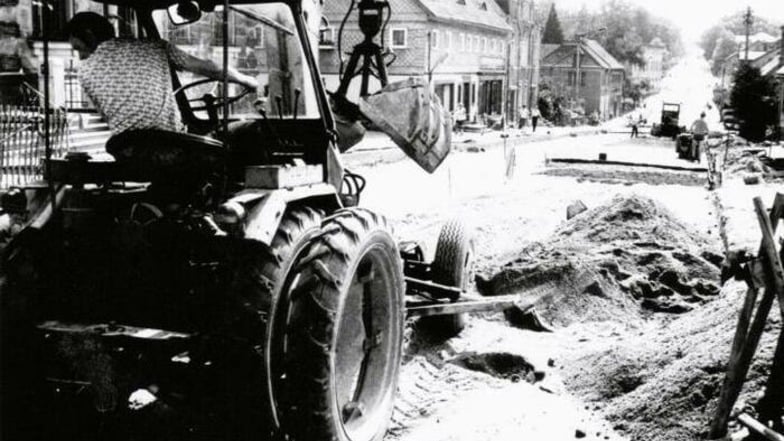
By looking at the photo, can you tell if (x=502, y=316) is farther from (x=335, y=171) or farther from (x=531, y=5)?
(x=531, y=5)

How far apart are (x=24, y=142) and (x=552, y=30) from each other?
4006 inches

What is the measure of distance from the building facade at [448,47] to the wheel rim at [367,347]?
114 ft

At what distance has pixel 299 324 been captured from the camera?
4.12 m

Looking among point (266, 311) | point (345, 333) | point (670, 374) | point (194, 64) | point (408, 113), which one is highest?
point (194, 64)

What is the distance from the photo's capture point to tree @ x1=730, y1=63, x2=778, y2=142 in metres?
44.8

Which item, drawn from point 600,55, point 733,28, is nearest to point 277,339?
point 600,55

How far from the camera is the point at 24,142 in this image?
47.1ft

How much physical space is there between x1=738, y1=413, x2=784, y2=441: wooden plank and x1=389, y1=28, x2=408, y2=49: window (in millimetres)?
45080

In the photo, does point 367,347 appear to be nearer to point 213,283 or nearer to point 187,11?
point 213,283

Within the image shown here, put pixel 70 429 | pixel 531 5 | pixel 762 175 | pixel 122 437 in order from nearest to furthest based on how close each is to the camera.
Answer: pixel 70 429, pixel 122 437, pixel 762 175, pixel 531 5

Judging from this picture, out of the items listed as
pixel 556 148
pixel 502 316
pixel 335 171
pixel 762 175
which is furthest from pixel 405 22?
pixel 335 171

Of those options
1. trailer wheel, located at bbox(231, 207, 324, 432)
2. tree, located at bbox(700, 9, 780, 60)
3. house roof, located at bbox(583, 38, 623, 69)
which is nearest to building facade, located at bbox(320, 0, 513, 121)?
house roof, located at bbox(583, 38, 623, 69)

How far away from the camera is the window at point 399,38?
48.5 m

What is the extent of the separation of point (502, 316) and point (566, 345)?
1.01m
